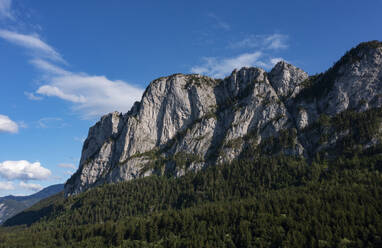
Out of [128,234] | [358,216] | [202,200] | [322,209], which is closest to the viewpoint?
[358,216]

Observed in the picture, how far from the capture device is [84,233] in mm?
159375

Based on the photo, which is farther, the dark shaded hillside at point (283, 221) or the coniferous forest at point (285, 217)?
the coniferous forest at point (285, 217)

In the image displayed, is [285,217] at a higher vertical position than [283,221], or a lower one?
higher

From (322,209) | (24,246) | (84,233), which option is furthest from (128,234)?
(322,209)

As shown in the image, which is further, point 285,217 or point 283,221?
point 285,217

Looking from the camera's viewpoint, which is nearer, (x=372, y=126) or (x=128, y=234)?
(x=128, y=234)

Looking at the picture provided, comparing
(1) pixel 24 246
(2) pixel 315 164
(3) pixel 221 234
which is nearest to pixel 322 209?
(3) pixel 221 234

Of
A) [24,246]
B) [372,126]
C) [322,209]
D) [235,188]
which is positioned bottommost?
[24,246]

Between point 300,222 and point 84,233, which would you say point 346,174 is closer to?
point 300,222

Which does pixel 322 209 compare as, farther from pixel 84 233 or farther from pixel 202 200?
pixel 84 233

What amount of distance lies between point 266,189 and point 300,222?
2674 inches

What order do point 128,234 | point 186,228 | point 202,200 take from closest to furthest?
point 186,228
point 128,234
point 202,200

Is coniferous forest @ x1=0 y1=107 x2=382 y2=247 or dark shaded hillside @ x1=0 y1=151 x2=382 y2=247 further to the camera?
coniferous forest @ x1=0 y1=107 x2=382 y2=247

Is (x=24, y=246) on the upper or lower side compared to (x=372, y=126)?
lower
